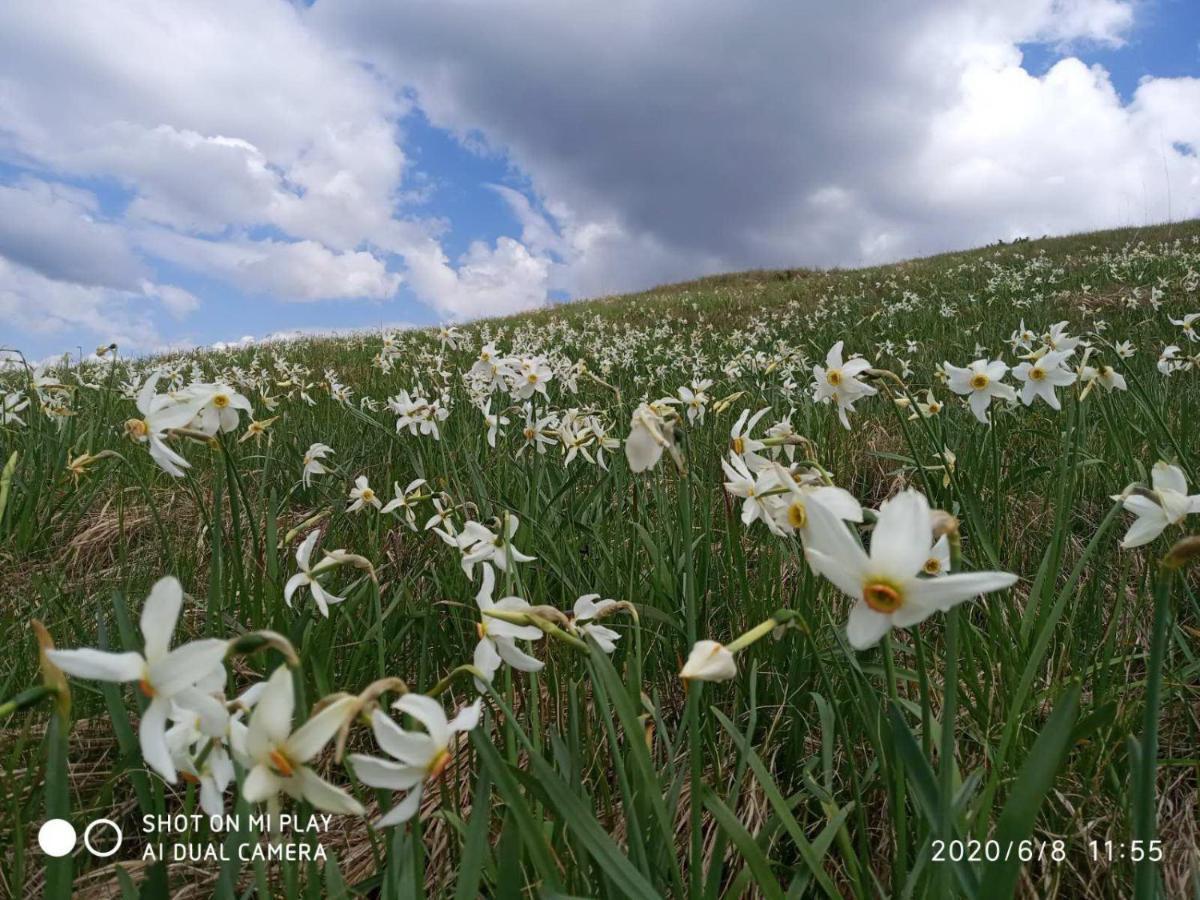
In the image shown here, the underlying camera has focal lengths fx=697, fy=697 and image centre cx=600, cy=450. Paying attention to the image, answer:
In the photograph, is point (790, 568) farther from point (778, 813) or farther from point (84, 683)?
point (84, 683)

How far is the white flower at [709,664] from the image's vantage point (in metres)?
0.94

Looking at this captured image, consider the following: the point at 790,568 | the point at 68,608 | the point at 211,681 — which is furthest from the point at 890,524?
the point at 68,608

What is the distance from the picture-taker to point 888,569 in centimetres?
89

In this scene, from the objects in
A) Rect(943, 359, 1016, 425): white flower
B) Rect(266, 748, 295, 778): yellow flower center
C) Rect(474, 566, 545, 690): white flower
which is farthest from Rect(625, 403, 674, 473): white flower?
Rect(943, 359, 1016, 425): white flower

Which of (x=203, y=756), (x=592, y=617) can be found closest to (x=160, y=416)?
(x=203, y=756)

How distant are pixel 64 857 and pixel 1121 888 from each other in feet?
6.52

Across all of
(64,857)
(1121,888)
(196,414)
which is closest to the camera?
(64,857)

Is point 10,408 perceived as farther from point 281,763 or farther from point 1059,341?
point 1059,341

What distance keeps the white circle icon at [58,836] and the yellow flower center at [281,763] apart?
1.10ft

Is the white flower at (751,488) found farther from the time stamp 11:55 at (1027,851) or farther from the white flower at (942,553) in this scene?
the time stamp 11:55 at (1027,851)

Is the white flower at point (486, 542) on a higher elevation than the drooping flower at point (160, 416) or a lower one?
lower

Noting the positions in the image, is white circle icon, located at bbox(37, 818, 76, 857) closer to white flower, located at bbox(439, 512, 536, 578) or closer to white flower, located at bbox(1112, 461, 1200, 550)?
white flower, located at bbox(439, 512, 536, 578)

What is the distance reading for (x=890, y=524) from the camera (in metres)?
0.87

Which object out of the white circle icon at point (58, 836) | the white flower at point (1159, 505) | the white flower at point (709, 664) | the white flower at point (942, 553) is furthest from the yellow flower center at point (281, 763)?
the white flower at point (1159, 505)
